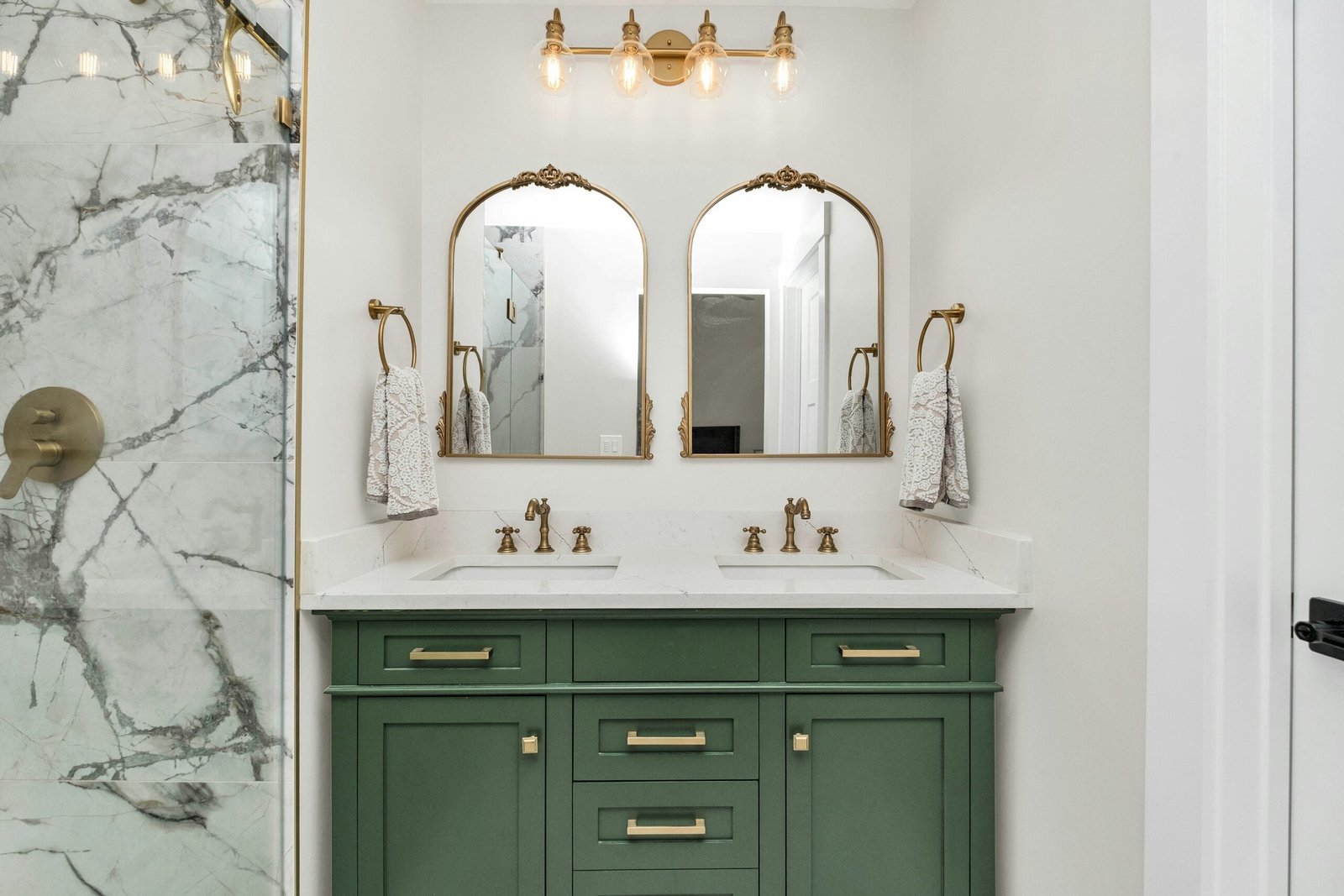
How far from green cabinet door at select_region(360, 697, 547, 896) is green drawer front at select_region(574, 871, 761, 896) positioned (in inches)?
4.0

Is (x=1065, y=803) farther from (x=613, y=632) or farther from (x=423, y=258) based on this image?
(x=423, y=258)

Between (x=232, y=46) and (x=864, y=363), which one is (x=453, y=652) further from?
(x=864, y=363)

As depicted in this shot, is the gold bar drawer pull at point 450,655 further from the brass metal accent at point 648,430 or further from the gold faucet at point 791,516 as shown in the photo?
the gold faucet at point 791,516

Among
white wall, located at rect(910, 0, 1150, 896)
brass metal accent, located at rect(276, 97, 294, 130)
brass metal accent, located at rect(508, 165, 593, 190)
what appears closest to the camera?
white wall, located at rect(910, 0, 1150, 896)

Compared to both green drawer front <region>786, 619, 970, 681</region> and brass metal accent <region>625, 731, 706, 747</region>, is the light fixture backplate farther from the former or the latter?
brass metal accent <region>625, 731, 706, 747</region>

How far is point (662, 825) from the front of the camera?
1380mm

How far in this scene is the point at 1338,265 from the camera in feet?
2.78


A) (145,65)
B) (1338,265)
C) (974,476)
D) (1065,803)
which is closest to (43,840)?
(145,65)

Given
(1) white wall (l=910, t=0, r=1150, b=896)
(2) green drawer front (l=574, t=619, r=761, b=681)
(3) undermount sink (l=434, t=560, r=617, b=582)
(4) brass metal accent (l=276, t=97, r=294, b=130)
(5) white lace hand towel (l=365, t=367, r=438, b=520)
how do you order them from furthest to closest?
1. (3) undermount sink (l=434, t=560, r=617, b=582)
2. (5) white lace hand towel (l=365, t=367, r=438, b=520)
3. (2) green drawer front (l=574, t=619, r=761, b=681)
4. (4) brass metal accent (l=276, t=97, r=294, b=130)
5. (1) white wall (l=910, t=0, r=1150, b=896)

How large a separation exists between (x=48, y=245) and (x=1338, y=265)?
1890mm

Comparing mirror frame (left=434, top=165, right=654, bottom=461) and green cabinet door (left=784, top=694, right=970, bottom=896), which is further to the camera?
mirror frame (left=434, top=165, right=654, bottom=461)

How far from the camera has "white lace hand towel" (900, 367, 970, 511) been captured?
1.58 m

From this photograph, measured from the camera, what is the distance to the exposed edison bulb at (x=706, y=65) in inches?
72.9

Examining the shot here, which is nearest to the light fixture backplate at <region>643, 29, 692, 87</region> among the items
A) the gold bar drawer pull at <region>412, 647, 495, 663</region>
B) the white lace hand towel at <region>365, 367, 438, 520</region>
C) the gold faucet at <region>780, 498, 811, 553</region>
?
the white lace hand towel at <region>365, 367, 438, 520</region>
